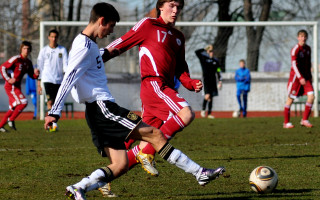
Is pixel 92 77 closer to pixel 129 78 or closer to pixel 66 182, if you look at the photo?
pixel 66 182

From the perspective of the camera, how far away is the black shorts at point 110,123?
207 inches

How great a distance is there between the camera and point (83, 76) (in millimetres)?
5367

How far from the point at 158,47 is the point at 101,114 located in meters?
1.77

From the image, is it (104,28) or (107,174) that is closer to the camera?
(107,174)

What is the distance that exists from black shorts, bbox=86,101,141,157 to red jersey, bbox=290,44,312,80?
985 cm

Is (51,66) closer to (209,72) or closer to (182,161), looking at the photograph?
(209,72)

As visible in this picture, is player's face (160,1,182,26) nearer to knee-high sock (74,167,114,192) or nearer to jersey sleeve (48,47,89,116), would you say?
jersey sleeve (48,47,89,116)

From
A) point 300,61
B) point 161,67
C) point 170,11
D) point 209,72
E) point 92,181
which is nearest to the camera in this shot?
point 92,181

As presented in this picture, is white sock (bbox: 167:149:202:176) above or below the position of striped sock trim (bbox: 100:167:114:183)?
above

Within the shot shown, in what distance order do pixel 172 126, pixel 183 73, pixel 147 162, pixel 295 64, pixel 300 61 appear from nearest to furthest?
pixel 147 162 < pixel 172 126 < pixel 183 73 < pixel 295 64 < pixel 300 61

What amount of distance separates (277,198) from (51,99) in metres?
9.65

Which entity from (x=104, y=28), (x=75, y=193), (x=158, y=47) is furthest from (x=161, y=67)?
(x=75, y=193)

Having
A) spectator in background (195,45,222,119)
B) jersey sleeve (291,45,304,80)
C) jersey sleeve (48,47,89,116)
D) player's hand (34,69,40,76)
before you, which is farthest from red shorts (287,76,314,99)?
jersey sleeve (48,47,89,116)

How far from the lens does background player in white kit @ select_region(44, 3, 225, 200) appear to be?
521 cm
